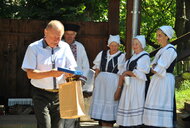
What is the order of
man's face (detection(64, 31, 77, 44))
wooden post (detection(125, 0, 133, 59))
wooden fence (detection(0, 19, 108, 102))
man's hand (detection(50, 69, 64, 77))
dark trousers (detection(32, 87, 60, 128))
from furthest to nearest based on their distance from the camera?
wooden fence (detection(0, 19, 108, 102)) → wooden post (detection(125, 0, 133, 59)) → man's face (detection(64, 31, 77, 44)) → dark trousers (detection(32, 87, 60, 128)) → man's hand (detection(50, 69, 64, 77))

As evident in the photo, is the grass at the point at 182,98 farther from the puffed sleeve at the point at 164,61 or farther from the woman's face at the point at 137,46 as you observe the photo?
the puffed sleeve at the point at 164,61

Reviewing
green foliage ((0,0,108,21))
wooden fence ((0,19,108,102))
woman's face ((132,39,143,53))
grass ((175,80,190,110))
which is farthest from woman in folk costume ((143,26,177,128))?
green foliage ((0,0,108,21))

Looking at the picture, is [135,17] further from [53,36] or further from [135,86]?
[53,36]

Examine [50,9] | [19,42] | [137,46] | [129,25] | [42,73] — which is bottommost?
[42,73]

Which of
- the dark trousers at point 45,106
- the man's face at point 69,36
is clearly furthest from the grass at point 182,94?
the dark trousers at point 45,106

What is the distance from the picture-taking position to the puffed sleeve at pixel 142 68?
5.12m

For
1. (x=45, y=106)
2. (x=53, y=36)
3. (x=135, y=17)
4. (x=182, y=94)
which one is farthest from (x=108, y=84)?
(x=182, y=94)

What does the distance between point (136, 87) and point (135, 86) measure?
0.07ft

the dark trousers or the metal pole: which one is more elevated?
the metal pole

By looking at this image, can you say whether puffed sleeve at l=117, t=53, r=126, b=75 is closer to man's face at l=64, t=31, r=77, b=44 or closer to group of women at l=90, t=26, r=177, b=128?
group of women at l=90, t=26, r=177, b=128

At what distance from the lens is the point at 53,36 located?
3.73 metres

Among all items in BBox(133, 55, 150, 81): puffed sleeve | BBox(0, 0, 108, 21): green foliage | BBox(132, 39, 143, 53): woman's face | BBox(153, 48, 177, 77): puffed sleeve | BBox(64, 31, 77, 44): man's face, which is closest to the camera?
BBox(153, 48, 177, 77): puffed sleeve

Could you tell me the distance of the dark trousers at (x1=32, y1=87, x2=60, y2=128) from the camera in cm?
382

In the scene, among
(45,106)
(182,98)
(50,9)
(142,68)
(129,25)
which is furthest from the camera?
(182,98)
